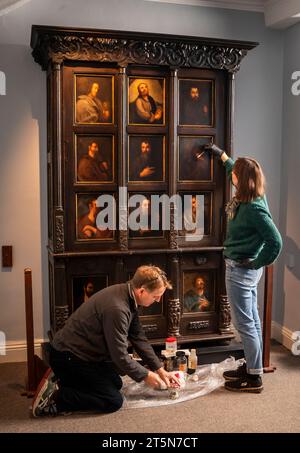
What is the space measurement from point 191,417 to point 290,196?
6.49ft

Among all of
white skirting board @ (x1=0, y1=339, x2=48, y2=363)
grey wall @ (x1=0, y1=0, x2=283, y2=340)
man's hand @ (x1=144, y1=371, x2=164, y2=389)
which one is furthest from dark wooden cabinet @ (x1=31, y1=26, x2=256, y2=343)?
man's hand @ (x1=144, y1=371, x2=164, y2=389)

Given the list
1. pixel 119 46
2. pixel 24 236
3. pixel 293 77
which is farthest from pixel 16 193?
pixel 293 77

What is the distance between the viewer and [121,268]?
3650 mm

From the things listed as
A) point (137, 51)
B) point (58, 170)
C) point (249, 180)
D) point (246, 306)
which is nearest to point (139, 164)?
point (58, 170)

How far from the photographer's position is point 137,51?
11.5 feet

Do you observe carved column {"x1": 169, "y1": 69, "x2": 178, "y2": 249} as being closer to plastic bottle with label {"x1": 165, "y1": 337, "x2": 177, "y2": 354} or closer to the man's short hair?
plastic bottle with label {"x1": 165, "y1": 337, "x2": 177, "y2": 354}

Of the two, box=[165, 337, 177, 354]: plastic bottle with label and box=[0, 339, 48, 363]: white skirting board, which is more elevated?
box=[165, 337, 177, 354]: plastic bottle with label

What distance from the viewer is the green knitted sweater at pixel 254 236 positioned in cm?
308

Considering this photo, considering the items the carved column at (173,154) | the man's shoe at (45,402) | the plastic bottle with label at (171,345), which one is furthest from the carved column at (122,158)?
the man's shoe at (45,402)

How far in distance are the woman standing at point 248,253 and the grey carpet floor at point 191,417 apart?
0.16 metres

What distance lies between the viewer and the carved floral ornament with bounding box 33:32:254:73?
3389mm

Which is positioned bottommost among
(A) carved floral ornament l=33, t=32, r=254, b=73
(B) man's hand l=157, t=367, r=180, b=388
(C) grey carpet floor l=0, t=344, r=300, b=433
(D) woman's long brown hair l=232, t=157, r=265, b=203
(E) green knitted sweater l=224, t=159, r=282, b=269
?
(C) grey carpet floor l=0, t=344, r=300, b=433

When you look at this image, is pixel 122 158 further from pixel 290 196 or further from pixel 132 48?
pixel 290 196

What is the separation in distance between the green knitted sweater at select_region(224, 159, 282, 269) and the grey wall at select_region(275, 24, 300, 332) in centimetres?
102
